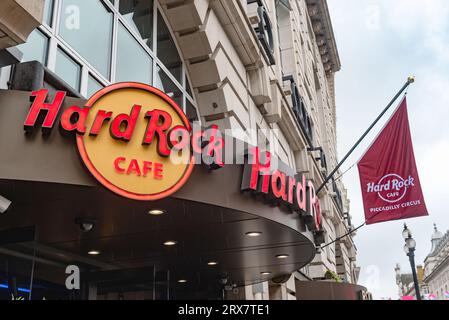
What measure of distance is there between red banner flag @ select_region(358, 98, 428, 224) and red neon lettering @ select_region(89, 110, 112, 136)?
329 inches

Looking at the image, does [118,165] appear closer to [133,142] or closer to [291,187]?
[133,142]

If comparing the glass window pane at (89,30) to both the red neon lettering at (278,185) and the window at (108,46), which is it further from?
the red neon lettering at (278,185)

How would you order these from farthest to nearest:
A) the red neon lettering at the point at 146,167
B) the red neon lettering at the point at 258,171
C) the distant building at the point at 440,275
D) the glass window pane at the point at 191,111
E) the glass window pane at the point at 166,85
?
the distant building at the point at 440,275 < the glass window pane at the point at 191,111 < the glass window pane at the point at 166,85 < the red neon lettering at the point at 258,171 < the red neon lettering at the point at 146,167

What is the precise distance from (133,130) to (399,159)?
8.15 metres

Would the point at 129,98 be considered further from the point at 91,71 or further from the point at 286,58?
the point at 286,58

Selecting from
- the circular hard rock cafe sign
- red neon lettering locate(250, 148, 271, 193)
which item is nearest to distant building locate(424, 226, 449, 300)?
red neon lettering locate(250, 148, 271, 193)

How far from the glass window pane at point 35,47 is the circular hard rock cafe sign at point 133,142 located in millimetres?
1909

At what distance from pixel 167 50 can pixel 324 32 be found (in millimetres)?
34012

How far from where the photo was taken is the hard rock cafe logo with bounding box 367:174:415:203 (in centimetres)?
1204

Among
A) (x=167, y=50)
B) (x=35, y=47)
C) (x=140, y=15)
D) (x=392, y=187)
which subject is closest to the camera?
(x=35, y=47)

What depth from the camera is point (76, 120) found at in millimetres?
6176

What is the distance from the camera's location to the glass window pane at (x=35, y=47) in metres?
7.55

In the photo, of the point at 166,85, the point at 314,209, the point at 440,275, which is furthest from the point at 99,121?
the point at 440,275

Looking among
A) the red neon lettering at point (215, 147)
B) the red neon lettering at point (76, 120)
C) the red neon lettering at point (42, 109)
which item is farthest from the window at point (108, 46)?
the red neon lettering at point (215, 147)
